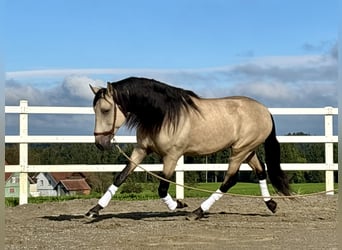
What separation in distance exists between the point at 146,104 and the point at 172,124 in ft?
1.14

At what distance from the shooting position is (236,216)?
6688mm

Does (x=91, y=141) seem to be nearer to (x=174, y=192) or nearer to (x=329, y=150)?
(x=174, y=192)

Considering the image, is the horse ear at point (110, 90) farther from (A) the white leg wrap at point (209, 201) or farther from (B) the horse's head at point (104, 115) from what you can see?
(A) the white leg wrap at point (209, 201)

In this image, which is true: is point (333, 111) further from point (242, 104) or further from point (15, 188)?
point (15, 188)

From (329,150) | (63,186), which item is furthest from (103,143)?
(329,150)

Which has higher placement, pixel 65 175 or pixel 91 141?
pixel 91 141

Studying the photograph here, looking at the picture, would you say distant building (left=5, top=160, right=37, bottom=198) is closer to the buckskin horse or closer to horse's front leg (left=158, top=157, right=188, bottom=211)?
the buckskin horse

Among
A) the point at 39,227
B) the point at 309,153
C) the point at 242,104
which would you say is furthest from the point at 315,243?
the point at 309,153

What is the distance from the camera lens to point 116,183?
6.09 m

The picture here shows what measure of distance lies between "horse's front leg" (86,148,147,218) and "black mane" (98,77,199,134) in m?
0.29

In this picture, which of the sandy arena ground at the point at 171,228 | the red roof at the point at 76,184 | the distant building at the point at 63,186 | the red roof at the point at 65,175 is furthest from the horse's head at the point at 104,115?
the red roof at the point at 76,184

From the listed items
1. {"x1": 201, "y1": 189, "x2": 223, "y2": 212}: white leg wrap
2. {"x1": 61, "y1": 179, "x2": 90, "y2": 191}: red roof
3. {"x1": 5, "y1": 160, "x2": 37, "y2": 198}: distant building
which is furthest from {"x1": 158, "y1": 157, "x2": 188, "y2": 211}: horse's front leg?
{"x1": 61, "y1": 179, "x2": 90, "y2": 191}: red roof

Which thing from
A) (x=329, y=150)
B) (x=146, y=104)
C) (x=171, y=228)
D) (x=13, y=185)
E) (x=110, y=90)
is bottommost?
(x=171, y=228)

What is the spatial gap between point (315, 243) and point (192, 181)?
5.50 metres
